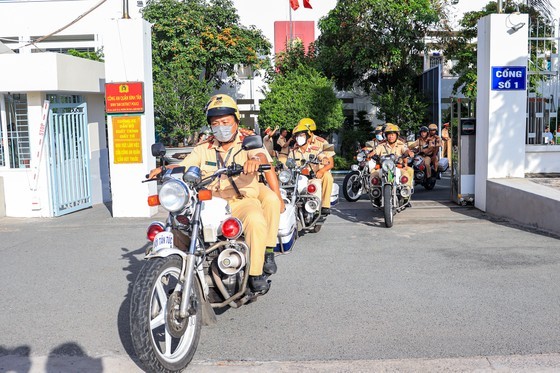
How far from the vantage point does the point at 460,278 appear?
22.0 ft

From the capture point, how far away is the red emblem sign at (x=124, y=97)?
36.3ft

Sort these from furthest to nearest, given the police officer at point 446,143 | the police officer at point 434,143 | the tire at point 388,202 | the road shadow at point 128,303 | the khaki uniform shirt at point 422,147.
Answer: the police officer at point 446,143 → the khaki uniform shirt at point 422,147 → the police officer at point 434,143 → the tire at point 388,202 → the road shadow at point 128,303

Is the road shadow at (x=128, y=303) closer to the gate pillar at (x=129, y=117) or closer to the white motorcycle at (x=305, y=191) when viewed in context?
the white motorcycle at (x=305, y=191)

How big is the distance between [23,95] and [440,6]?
59.8ft

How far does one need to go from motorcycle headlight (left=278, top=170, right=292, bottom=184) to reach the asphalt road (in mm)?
887

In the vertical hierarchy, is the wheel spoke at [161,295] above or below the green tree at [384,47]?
below

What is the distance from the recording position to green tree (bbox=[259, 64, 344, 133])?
2292 cm

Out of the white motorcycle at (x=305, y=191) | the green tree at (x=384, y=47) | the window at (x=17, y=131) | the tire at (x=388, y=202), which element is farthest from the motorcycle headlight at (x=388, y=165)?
the green tree at (x=384, y=47)

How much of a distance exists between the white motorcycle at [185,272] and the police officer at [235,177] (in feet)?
0.32

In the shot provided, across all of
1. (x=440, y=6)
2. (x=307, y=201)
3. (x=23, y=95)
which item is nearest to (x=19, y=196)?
(x=23, y=95)

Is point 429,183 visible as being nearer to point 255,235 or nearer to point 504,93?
point 504,93

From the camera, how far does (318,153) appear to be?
9.59 m

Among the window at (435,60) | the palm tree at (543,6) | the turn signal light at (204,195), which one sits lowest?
the turn signal light at (204,195)

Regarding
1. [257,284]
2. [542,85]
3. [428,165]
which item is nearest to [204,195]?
[257,284]
